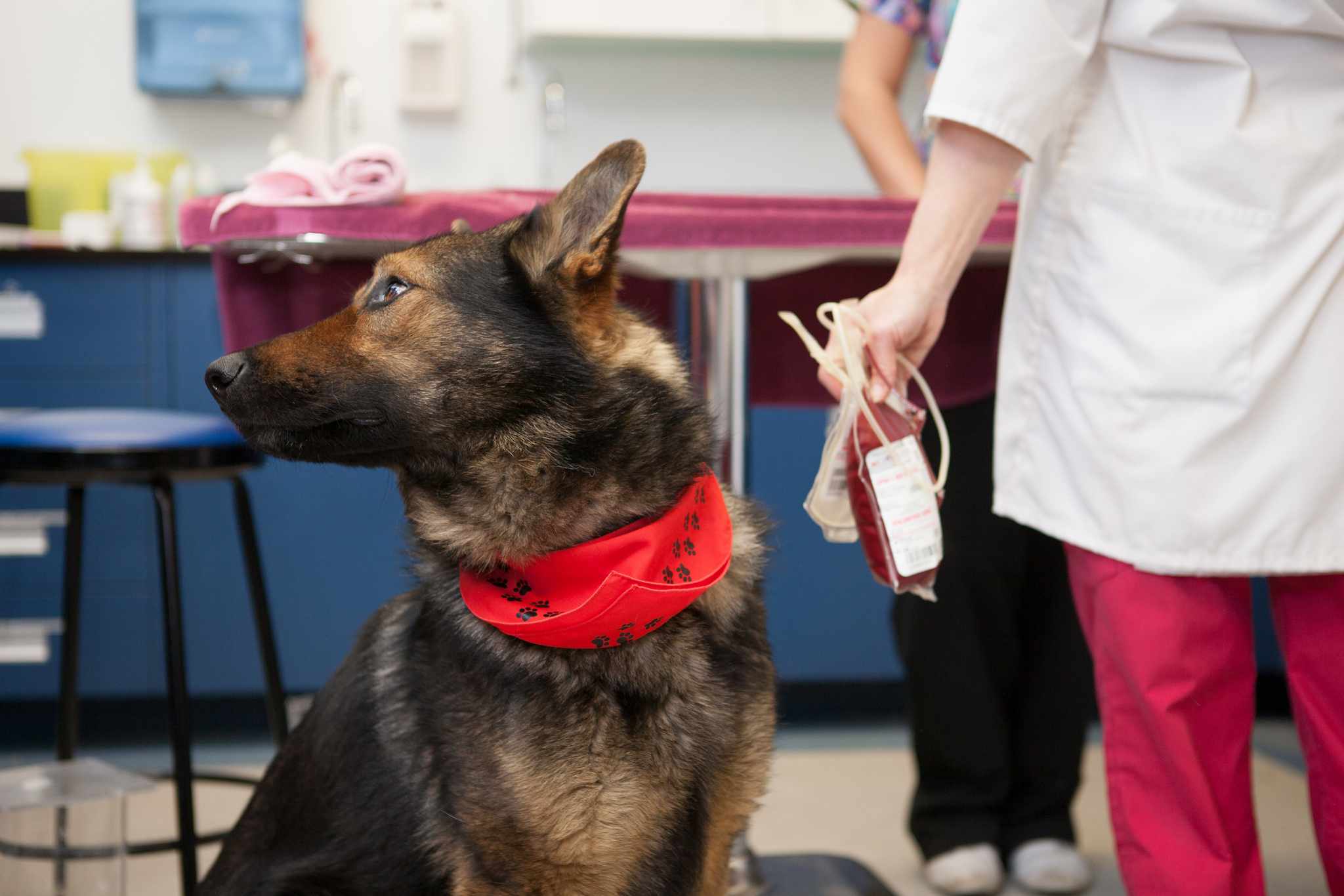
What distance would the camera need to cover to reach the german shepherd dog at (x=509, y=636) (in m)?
1.12

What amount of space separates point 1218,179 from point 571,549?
725 millimetres

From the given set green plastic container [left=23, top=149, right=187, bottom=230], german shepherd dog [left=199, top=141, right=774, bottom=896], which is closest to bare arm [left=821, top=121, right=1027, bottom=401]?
german shepherd dog [left=199, top=141, right=774, bottom=896]

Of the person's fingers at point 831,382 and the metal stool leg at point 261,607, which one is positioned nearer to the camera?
the person's fingers at point 831,382

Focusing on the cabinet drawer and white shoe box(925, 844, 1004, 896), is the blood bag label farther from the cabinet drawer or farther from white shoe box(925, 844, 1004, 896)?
the cabinet drawer

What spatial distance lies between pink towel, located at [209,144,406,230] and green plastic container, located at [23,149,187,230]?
2.40 m

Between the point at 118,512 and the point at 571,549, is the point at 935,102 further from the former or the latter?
the point at 118,512

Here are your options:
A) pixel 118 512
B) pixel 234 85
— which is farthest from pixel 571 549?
pixel 234 85

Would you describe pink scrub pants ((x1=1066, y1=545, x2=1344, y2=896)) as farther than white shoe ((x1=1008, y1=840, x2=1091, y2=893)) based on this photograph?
No

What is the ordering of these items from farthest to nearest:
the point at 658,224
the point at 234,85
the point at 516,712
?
1. the point at 234,85
2. the point at 658,224
3. the point at 516,712

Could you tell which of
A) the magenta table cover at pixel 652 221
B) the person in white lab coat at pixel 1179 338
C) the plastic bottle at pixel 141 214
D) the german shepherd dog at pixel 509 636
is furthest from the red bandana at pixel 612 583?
the plastic bottle at pixel 141 214

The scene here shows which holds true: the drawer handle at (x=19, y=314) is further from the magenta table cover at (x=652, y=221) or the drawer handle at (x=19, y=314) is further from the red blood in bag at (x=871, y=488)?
the red blood in bag at (x=871, y=488)

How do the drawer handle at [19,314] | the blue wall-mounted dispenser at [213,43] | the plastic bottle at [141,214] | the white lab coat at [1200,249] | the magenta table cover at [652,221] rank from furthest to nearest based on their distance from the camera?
1. the blue wall-mounted dispenser at [213,43]
2. the plastic bottle at [141,214]
3. the drawer handle at [19,314]
4. the magenta table cover at [652,221]
5. the white lab coat at [1200,249]

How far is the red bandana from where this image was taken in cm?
115

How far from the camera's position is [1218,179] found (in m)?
1.23
